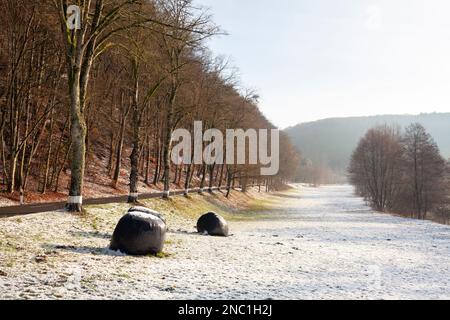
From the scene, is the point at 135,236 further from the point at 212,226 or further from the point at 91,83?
the point at 91,83

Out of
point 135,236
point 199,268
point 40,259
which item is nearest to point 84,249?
point 135,236

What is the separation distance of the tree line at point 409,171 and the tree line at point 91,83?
23498mm

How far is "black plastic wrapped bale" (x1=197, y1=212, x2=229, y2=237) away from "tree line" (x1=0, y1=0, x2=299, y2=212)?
20.1 feet

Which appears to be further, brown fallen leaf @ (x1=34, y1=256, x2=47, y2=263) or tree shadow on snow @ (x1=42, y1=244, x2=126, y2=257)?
tree shadow on snow @ (x1=42, y1=244, x2=126, y2=257)

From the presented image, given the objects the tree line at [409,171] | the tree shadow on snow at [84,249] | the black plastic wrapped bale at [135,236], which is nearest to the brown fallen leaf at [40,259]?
the tree shadow on snow at [84,249]

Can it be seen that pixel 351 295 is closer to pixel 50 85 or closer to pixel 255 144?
pixel 50 85

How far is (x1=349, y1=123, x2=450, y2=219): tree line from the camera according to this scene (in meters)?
56.3

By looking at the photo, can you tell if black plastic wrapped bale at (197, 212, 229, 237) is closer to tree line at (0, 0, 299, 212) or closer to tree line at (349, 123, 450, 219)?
tree line at (0, 0, 299, 212)

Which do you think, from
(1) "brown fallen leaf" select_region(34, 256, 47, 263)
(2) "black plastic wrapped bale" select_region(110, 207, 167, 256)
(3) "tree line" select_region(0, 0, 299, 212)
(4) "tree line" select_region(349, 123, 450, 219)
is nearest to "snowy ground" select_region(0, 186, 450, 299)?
(1) "brown fallen leaf" select_region(34, 256, 47, 263)

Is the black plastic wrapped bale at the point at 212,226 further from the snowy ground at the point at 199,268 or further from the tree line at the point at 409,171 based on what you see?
the tree line at the point at 409,171

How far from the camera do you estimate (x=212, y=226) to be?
23031 millimetres

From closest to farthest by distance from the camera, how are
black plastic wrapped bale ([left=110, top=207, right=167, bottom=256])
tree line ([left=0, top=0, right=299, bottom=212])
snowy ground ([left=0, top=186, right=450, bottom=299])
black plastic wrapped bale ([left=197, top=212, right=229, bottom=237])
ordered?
1. snowy ground ([left=0, top=186, right=450, bottom=299])
2. black plastic wrapped bale ([left=110, top=207, right=167, bottom=256])
3. tree line ([left=0, top=0, right=299, bottom=212])
4. black plastic wrapped bale ([left=197, top=212, right=229, bottom=237])

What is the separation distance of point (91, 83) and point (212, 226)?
19678mm
